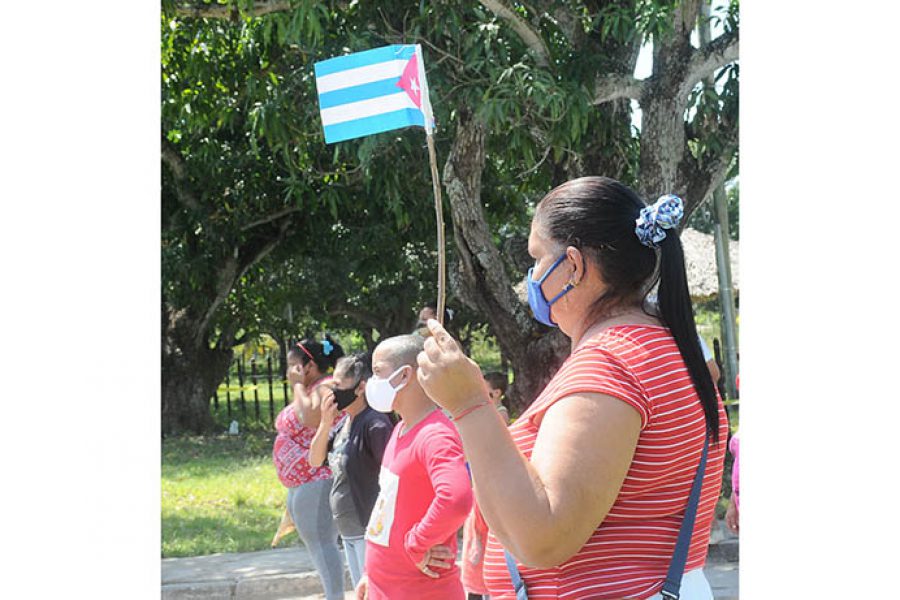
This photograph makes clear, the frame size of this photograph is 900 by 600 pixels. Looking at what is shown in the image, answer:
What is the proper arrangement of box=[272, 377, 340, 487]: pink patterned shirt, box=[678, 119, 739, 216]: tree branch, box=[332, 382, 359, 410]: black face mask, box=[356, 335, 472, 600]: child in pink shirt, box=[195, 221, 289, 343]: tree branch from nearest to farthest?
box=[356, 335, 472, 600]: child in pink shirt
box=[332, 382, 359, 410]: black face mask
box=[272, 377, 340, 487]: pink patterned shirt
box=[678, 119, 739, 216]: tree branch
box=[195, 221, 289, 343]: tree branch

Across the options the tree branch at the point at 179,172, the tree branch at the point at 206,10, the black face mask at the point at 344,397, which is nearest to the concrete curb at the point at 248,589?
the black face mask at the point at 344,397

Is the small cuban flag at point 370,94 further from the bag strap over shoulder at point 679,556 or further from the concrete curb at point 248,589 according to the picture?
the concrete curb at point 248,589

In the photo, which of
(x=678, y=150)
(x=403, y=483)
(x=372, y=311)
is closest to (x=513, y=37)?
(x=678, y=150)

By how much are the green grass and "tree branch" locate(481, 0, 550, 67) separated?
444 centimetres

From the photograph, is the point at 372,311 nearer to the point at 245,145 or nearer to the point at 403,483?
the point at 245,145

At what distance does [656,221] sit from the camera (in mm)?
2021

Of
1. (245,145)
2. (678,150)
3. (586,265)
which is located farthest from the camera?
(245,145)

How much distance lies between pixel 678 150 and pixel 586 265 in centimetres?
655

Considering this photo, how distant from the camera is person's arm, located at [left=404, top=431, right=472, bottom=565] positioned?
10.8 feet

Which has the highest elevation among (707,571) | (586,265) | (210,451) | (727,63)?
(727,63)

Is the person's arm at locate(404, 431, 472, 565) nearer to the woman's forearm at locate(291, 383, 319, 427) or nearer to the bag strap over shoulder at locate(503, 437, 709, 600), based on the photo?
the bag strap over shoulder at locate(503, 437, 709, 600)

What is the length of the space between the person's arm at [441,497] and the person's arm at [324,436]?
1.53 m

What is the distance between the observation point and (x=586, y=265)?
2.05 m

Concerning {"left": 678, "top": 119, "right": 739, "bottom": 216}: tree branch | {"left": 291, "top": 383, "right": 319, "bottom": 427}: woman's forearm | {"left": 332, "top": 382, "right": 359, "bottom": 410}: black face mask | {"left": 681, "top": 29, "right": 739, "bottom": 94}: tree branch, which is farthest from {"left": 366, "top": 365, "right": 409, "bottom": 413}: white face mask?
{"left": 678, "top": 119, "right": 739, "bottom": 216}: tree branch
